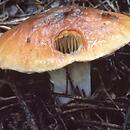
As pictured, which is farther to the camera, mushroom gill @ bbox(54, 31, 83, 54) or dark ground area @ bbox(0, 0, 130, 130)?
dark ground area @ bbox(0, 0, 130, 130)

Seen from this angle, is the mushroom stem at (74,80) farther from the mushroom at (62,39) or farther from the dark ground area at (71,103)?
the mushroom at (62,39)

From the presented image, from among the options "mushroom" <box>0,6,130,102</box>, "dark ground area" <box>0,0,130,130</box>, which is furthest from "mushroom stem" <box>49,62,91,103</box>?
"mushroom" <box>0,6,130,102</box>

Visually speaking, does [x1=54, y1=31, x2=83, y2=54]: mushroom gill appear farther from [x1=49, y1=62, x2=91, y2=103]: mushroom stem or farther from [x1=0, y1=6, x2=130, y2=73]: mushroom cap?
[x1=49, y1=62, x2=91, y2=103]: mushroom stem

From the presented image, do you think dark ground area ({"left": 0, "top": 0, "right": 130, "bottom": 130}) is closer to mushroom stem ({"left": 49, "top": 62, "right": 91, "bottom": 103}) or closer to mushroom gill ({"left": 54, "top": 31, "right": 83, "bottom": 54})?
mushroom stem ({"left": 49, "top": 62, "right": 91, "bottom": 103})

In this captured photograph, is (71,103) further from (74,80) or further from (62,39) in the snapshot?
(62,39)

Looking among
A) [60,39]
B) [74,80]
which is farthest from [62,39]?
[74,80]

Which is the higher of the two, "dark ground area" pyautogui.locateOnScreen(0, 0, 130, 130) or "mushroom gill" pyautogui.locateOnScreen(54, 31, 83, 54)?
"mushroom gill" pyautogui.locateOnScreen(54, 31, 83, 54)
